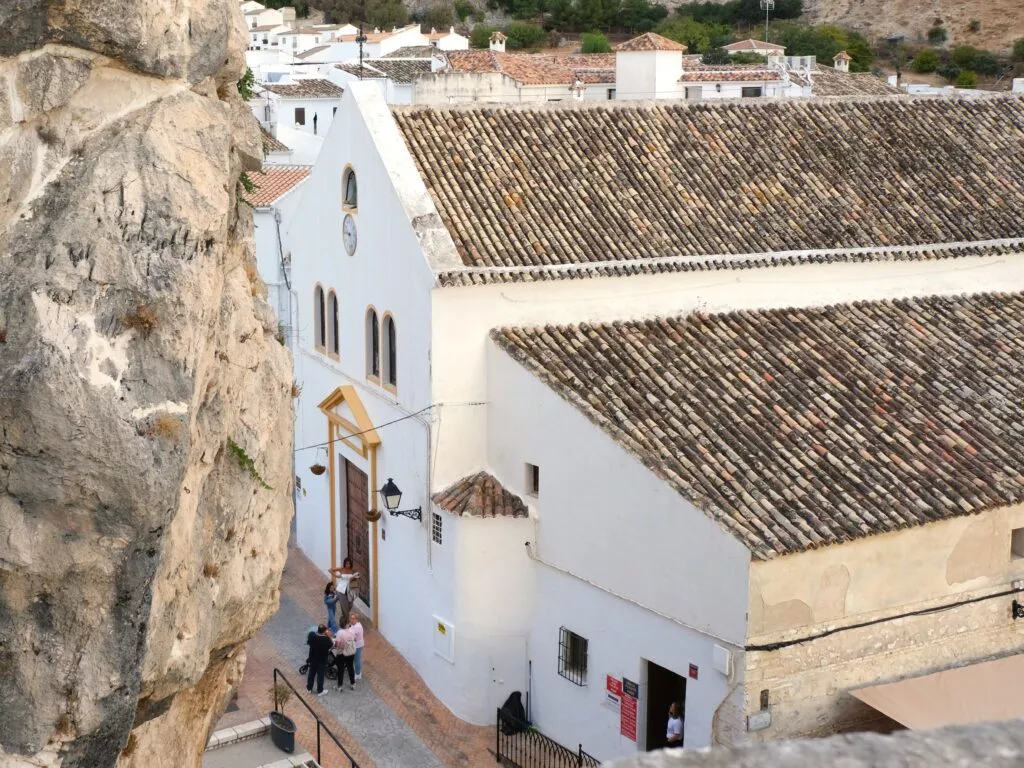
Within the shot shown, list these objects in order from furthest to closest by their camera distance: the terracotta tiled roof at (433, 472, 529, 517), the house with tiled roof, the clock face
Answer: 1. the clock face
2. the terracotta tiled roof at (433, 472, 529, 517)
3. the house with tiled roof

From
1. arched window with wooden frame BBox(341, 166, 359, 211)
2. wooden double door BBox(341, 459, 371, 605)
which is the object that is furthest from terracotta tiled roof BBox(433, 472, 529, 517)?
arched window with wooden frame BBox(341, 166, 359, 211)

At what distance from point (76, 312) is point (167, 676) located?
320 cm

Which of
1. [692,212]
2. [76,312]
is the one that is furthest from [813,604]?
[76,312]

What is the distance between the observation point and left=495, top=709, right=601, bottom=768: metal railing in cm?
1730

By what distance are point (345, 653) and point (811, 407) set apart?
24.1ft

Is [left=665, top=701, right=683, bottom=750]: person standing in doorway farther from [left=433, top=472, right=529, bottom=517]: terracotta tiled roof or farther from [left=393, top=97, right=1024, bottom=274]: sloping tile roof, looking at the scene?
[left=393, top=97, right=1024, bottom=274]: sloping tile roof

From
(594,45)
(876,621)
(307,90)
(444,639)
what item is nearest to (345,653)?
(444,639)

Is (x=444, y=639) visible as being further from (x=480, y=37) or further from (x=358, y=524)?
(x=480, y=37)

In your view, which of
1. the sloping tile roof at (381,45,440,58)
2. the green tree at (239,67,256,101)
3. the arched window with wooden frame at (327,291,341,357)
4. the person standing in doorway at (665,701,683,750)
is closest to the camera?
the green tree at (239,67,256,101)

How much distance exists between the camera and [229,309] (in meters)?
11.1

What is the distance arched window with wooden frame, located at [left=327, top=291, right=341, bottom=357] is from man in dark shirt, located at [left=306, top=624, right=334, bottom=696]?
16.3 ft

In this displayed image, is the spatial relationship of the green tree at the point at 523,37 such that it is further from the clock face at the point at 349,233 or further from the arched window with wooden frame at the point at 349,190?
the arched window with wooden frame at the point at 349,190

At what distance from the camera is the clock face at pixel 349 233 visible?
822 inches

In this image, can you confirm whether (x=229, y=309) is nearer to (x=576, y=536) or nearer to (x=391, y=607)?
(x=576, y=536)
